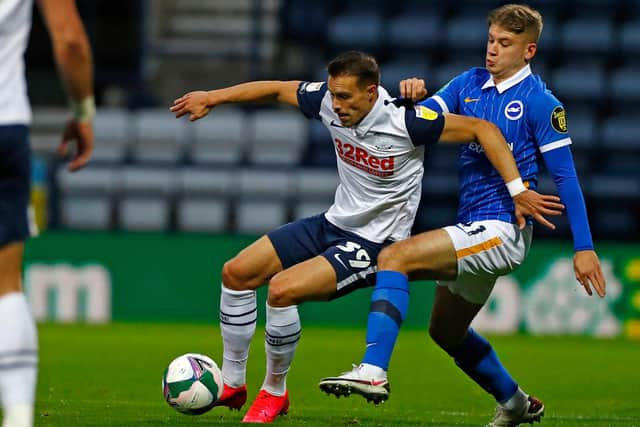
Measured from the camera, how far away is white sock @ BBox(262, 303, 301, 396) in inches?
234

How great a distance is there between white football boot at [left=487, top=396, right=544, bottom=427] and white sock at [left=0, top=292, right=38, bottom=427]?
3078mm

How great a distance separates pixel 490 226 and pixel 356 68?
3.21 feet

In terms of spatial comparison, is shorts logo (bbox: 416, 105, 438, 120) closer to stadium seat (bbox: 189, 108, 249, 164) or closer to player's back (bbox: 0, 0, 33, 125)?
player's back (bbox: 0, 0, 33, 125)

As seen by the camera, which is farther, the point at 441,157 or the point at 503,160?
the point at 441,157

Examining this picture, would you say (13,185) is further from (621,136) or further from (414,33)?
(414,33)

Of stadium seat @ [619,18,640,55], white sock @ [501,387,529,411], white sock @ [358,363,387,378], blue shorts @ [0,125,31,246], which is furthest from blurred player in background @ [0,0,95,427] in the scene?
stadium seat @ [619,18,640,55]

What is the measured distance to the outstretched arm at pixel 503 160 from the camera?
561cm

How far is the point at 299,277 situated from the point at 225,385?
872 mm

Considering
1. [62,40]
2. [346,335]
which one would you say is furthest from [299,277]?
[346,335]

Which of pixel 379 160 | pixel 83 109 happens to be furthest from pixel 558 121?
pixel 83 109

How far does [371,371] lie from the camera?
5125mm

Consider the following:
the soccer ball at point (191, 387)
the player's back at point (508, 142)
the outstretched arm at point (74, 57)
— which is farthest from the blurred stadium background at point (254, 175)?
the outstretched arm at point (74, 57)

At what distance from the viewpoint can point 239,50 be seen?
18047 millimetres

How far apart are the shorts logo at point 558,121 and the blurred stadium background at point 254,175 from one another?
4845 millimetres
